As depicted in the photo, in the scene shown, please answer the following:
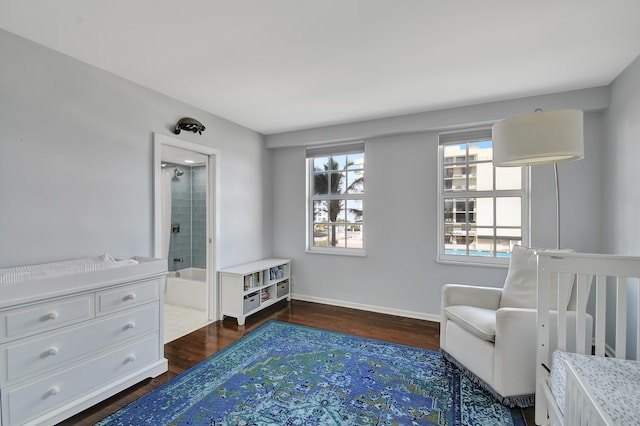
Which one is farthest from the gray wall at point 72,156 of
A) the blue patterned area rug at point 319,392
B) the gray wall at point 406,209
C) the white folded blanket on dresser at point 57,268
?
the gray wall at point 406,209

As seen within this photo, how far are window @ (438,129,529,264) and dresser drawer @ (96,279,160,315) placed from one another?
2961mm

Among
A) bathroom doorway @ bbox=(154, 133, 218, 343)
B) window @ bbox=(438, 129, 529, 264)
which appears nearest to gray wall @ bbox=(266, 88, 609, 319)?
window @ bbox=(438, 129, 529, 264)

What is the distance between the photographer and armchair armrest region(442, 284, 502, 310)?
7.93ft

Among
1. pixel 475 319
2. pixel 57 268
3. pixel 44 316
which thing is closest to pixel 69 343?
pixel 44 316

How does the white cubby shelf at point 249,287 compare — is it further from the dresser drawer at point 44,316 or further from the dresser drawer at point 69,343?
the dresser drawer at point 44,316

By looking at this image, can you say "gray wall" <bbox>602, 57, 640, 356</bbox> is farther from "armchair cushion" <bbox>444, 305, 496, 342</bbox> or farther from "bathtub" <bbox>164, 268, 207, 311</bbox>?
"bathtub" <bbox>164, 268, 207, 311</bbox>

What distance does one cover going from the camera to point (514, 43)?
1944 mm

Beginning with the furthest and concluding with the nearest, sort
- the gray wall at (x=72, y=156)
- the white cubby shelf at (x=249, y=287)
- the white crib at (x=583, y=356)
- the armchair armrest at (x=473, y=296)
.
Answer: the white cubby shelf at (x=249, y=287) → the armchair armrest at (x=473, y=296) → the gray wall at (x=72, y=156) → the white crib at (x=583, y=356)

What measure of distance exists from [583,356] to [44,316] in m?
2.84

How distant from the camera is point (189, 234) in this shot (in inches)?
191

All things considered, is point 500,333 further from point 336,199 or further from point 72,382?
point 72,382

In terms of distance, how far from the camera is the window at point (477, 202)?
312 centimetres

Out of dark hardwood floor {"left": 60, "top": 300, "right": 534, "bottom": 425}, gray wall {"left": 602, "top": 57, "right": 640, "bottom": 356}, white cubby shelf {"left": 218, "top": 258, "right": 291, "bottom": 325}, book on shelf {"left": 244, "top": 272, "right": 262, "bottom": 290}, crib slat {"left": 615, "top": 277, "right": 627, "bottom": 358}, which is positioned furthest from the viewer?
book on shelf {"left": 244, "top": 272, "right": 262, "bottom": 290}

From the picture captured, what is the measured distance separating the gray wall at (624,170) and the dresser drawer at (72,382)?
3.68 m
